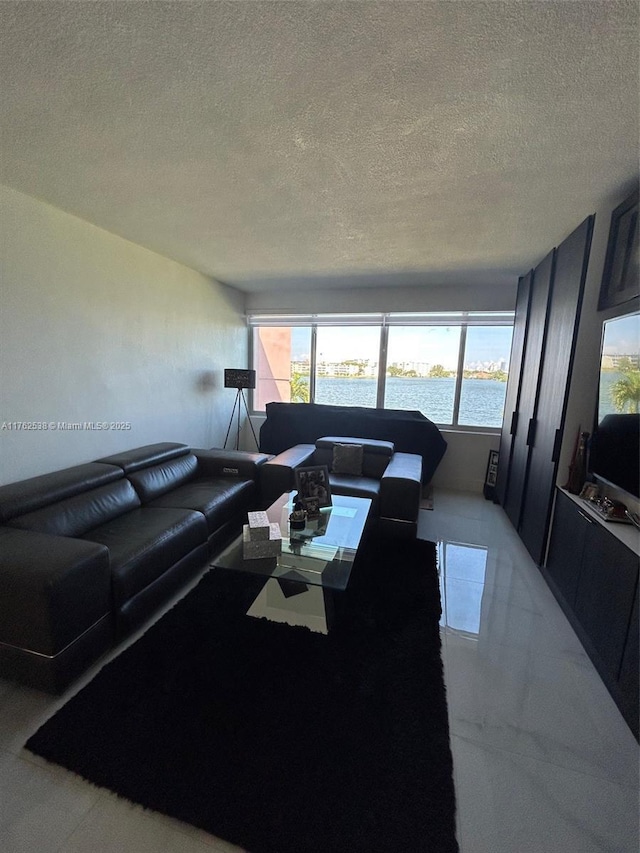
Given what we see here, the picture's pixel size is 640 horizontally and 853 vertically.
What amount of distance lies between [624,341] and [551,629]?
1.63 m

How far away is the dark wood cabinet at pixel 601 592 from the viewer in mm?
1478

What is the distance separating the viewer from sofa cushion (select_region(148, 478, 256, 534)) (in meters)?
2.57

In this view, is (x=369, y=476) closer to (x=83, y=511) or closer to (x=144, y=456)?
(x=144, y=456)

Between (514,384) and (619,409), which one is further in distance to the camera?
(514,384)

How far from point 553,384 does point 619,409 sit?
2.51 feet

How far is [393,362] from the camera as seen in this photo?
471 centimetres

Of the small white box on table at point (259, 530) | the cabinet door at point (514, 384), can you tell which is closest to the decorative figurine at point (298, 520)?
the small white box on table at point (259, 530)

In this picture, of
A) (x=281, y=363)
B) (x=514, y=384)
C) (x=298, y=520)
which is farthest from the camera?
(x=281, y=363)

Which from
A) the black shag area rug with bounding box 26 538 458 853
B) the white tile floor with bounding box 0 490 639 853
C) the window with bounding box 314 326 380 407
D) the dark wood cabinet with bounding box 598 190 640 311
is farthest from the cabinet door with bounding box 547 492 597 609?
the window with bounding box 314 326 380 407

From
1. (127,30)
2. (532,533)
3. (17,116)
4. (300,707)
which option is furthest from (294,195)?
(532,533)

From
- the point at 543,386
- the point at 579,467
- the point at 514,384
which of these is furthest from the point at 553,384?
the point at 514,384

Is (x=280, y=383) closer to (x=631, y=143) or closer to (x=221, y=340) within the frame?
(x=221, y=340)

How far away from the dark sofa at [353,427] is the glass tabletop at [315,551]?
185cm

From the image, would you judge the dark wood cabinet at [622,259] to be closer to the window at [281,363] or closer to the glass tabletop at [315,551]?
the glass tabletop at [315,551]
